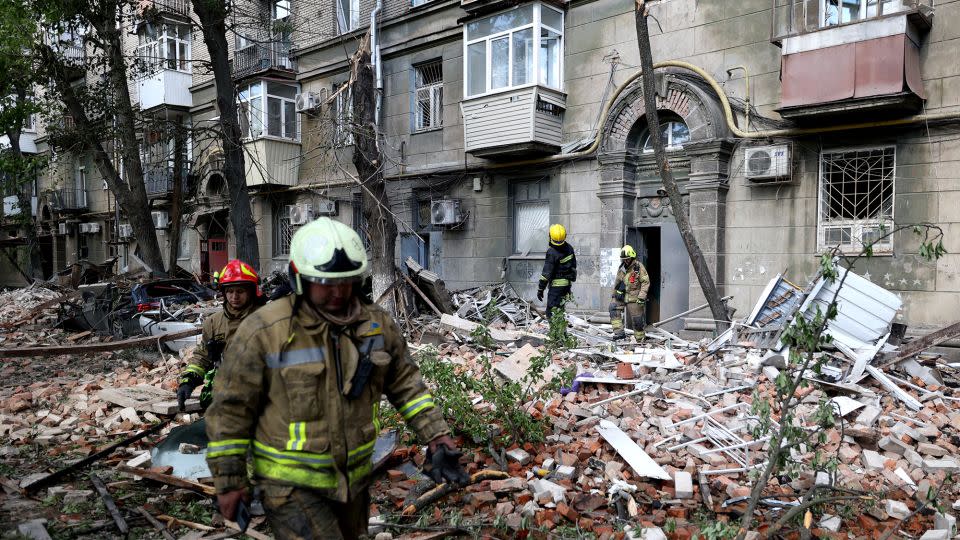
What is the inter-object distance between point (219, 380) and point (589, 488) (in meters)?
3.45

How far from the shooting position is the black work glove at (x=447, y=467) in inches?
111

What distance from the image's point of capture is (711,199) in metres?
11.7

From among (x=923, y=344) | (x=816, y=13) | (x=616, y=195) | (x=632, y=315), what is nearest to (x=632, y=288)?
(x=632, y=315)

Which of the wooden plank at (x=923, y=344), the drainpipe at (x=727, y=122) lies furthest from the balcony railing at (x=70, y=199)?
the wooden plank at (x=923, y=344)

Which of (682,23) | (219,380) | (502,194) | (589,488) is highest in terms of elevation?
(682,23)

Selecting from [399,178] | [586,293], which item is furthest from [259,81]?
[586,293]

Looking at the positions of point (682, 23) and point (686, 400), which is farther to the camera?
point (682, 23)

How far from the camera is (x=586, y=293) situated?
1380 cm

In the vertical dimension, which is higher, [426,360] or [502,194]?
[502,194]

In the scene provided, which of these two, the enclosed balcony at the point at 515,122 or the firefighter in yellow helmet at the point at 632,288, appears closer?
the firefighter in yellow helmet at the point at 632,288

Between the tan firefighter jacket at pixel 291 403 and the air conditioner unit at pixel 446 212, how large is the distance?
13074 mm

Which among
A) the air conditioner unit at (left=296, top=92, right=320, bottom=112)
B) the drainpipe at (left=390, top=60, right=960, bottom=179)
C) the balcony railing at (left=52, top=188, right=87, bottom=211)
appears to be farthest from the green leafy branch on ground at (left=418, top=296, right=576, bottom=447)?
the balcony railing at (left=52, top=188, right=87, bottom=211)

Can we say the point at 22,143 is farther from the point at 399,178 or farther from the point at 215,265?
the point at 399,178

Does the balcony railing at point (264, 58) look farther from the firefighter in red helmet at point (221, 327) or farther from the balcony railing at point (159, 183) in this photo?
the firefighter in red helmet at point (221, 327)
